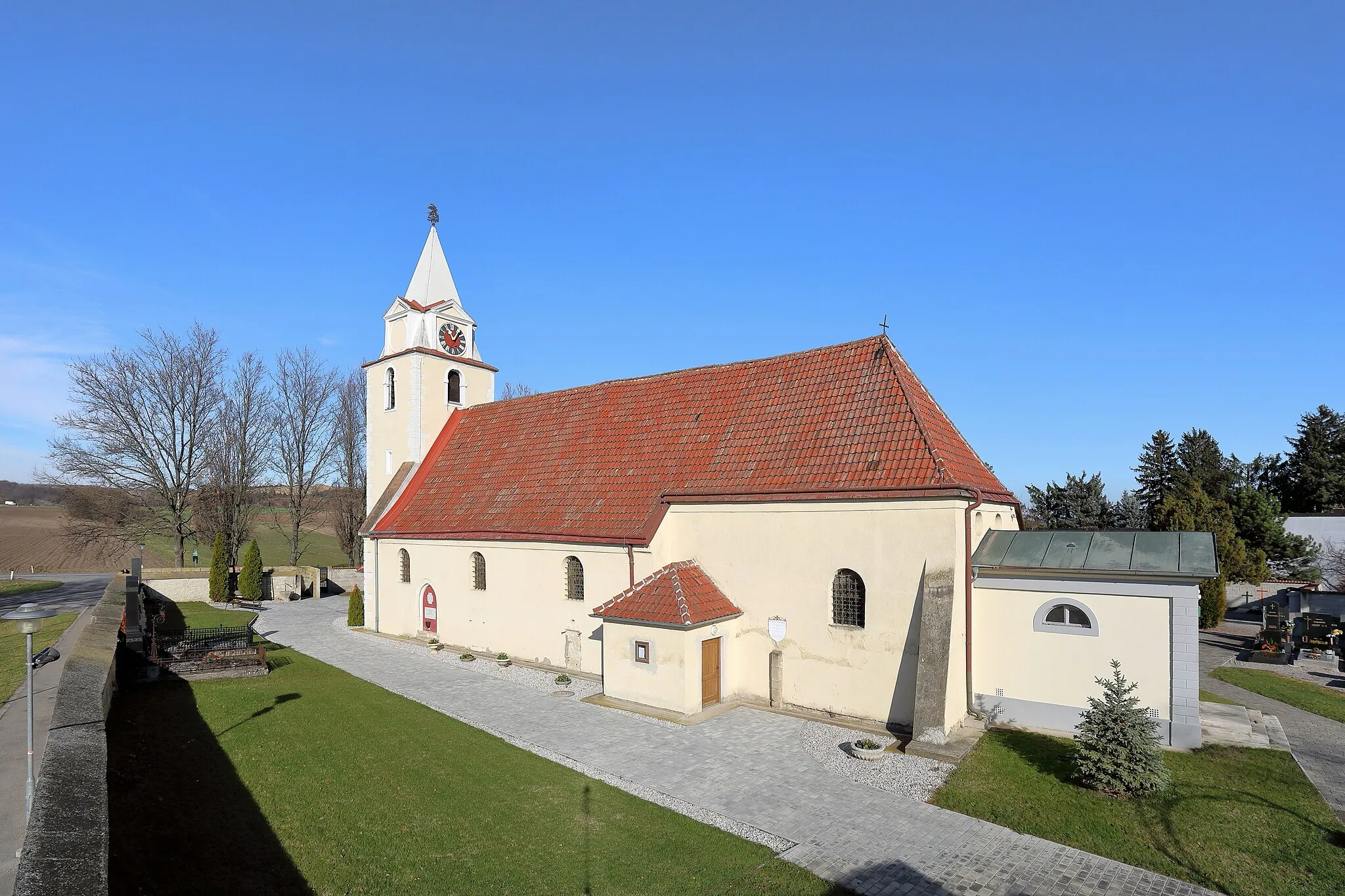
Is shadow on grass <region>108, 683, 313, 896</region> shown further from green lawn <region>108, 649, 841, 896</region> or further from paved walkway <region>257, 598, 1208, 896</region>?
paved walkway <region>257, 598, 1208, 896</region>

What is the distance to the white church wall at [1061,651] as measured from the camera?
13.6 meters

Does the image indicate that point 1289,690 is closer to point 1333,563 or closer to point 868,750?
point 868,750

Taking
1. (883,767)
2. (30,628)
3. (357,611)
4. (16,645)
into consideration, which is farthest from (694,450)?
(16,645)

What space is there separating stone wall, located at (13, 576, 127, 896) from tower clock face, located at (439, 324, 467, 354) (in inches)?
719

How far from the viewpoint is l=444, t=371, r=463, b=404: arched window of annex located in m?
28.8

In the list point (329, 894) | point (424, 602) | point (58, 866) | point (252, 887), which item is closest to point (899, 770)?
point (329, 894)

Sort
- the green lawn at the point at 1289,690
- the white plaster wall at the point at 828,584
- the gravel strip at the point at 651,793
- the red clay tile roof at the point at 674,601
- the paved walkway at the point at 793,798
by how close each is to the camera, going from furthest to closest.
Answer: the green lawn at the point at 1289,690, the red clay tile roof at the point at 674,601, the white plaster wall at the point at 828,584, the gravel strip at the point at 651,793, the paved walkway at the point at 793,798

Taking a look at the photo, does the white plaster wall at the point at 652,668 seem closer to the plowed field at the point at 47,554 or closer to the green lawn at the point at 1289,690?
the green lawn at the point at 1289,690

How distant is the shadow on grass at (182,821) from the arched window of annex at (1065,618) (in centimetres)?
1366

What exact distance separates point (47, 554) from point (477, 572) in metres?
47.9

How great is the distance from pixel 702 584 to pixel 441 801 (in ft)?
26.4

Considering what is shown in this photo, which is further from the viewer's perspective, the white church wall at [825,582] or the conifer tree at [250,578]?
the conifer tree at [250,578]

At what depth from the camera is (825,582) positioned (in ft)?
51.5

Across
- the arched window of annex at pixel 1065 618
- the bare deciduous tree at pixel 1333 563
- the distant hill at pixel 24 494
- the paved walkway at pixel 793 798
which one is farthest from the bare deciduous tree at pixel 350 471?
the distant hill at pixel 24 494
